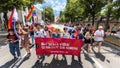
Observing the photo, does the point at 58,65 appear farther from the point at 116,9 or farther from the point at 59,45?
the point at 116,9

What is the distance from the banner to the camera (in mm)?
10055

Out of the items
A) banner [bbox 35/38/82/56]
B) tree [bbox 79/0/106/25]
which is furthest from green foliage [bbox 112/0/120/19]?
banner [bbox 35/38/82/56]

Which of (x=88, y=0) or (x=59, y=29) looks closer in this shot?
(x=59, y=29)

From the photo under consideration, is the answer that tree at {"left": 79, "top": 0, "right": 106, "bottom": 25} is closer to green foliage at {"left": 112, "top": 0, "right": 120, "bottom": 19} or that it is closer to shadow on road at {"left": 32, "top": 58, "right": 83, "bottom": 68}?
green foliage at {"left": 112, "top": 0, "right": 120, "bottom": 19}

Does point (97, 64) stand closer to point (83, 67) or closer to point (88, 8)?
point (83, 67)

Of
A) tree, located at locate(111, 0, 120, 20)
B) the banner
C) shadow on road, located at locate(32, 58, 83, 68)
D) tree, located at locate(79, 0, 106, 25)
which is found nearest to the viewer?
shadow on road, located at locate(32, 58, 83, 68)

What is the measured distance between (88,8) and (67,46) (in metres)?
22.5

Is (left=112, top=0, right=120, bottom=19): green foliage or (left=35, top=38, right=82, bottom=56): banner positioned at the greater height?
(left=112, top=0, right=120, bottom=19): green foliage

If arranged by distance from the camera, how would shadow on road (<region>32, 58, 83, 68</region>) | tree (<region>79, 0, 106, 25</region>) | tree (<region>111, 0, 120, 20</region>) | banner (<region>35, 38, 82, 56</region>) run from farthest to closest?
1. tree (<region>79, 0, 106, 25</region>)
2. tree (<region>111, 0, 120, 20</region>)
3. banner (<region>35, 38, 82, 56</region>)
4. shadow on road (<region>32, 58, 83, 68</region>)

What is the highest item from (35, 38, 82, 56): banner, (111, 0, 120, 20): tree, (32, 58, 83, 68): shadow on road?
(111, 0, 120, 20): tree

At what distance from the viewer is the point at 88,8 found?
31.8 meters

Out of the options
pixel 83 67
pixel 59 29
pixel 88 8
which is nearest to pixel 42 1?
pixel 88 8

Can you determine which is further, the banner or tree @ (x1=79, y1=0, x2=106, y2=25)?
tree @ (x1=79, y1=0, x2=106, y2=25)

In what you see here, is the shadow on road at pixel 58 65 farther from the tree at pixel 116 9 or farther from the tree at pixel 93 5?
the tree at pixel 93 5
